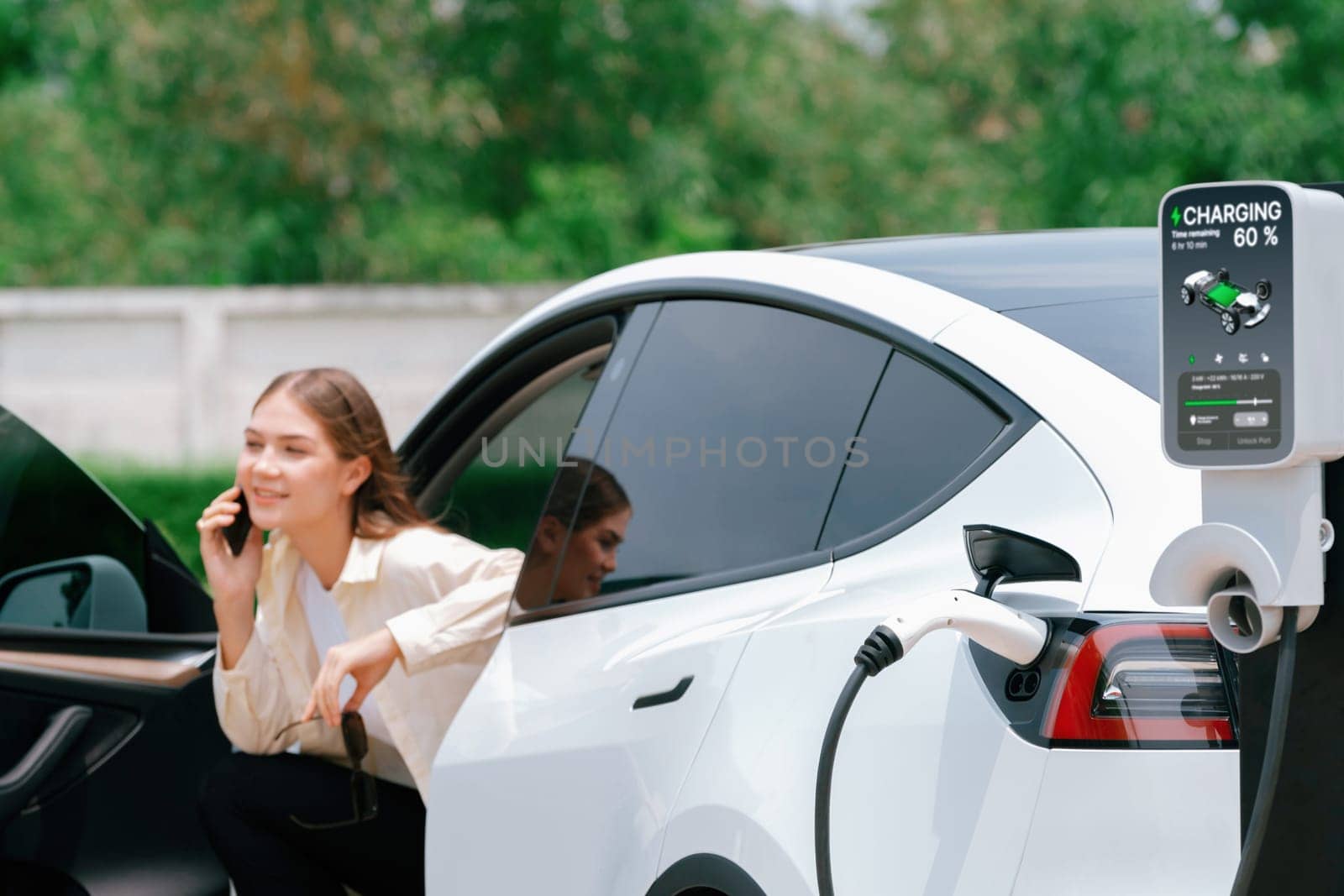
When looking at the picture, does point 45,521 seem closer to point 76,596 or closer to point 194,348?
point 76,596

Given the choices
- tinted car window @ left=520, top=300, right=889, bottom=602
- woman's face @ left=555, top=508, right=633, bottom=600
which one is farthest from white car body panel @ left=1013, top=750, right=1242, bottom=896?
woman's face @ left=555, top=508, right=633, bottom=600

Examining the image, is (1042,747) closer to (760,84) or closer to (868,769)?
(868,769)

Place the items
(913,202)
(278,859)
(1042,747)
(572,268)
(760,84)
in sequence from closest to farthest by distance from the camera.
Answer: (1042,747)
(278,859)
(572,268)
(760,84)
(913,202)

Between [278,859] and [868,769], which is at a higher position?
[868,769]

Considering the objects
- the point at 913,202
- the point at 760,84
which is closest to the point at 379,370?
the point at 760,84

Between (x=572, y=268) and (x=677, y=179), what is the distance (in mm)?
1191

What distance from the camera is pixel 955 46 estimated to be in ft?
69.0

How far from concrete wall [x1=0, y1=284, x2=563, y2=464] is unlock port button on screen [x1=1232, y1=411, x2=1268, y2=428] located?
11647 millimetres

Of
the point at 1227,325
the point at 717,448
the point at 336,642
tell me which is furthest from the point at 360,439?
the point at 1227,325

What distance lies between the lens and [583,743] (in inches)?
87.8

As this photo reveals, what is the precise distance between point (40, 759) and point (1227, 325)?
2.31 meters

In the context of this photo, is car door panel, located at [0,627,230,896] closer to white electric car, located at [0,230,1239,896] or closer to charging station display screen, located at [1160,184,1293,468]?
white electric car, located at [0,230,1239,896]

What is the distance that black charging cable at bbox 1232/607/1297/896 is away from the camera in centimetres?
138

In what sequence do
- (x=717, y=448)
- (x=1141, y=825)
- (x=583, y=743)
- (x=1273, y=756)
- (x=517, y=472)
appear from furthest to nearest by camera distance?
1. (x=517, y=472)
2. (x=717, y=448)
3. (x=583, y=743)
4. (x=1141, y=825)
5. (x=1273, y=756)
